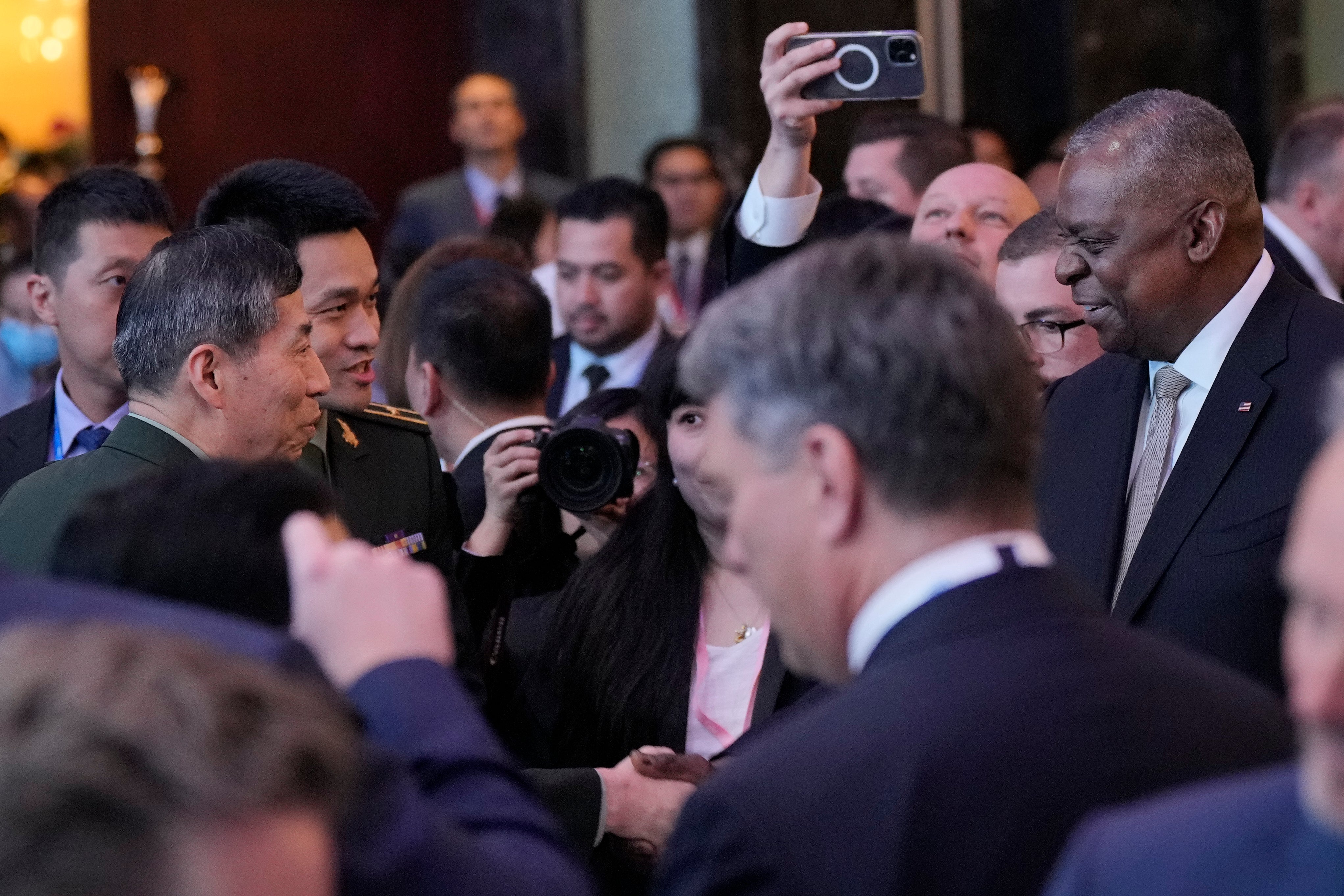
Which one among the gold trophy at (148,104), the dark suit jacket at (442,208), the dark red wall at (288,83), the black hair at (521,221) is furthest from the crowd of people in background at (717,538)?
the dark red wall at (288,83)

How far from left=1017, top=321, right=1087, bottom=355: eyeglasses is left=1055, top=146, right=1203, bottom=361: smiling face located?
58 centimetres

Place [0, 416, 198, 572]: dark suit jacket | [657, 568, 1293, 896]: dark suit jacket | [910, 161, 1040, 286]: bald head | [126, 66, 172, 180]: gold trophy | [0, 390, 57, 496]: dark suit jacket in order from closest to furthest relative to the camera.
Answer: [657, 568, 1293, 896]: dark suit jacket, [0, 416, 198, 572]: dark suit jacket, [0, 390, 57, 496]: dark suit jacket, [910, 161, 1040, 286]: bald head, [126, 66, 172, 180]: gold trophy

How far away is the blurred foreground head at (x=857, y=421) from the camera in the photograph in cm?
132

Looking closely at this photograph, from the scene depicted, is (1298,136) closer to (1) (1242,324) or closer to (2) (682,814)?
(1) (1242,324)

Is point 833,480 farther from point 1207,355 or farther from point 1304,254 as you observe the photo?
point 1304,254

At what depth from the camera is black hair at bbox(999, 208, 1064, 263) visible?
3115mm

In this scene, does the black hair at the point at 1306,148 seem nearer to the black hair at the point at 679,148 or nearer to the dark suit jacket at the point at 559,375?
the dark suit jacket at the point at 559,375

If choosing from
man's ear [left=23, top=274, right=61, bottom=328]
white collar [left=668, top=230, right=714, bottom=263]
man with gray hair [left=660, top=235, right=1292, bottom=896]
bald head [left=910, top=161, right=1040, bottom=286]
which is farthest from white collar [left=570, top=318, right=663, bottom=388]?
man with gray hair [left=660, top=235, right=1292, bottom=896]

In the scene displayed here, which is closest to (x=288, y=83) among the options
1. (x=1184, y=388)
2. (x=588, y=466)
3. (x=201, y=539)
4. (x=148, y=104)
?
(x=148, y=104)

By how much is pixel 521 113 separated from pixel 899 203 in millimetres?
3230

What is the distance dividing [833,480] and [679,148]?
5.03 meters

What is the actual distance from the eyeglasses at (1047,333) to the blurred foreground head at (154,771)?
2.47 m

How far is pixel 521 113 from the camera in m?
7.43

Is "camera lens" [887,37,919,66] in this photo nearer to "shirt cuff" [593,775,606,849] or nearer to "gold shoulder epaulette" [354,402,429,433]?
"gold shoulder epaulette" [354,402,429,433]
